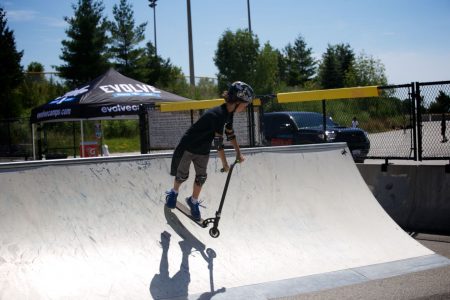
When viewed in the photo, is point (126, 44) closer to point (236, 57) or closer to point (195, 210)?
point (236, 57)

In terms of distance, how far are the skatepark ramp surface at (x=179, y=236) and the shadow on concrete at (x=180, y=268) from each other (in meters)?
0.01

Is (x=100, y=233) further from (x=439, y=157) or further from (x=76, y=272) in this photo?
(x=439, y=157)

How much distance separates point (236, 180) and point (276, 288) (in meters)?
1.88

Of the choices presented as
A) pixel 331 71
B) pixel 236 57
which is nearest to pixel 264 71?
pixel 236 57

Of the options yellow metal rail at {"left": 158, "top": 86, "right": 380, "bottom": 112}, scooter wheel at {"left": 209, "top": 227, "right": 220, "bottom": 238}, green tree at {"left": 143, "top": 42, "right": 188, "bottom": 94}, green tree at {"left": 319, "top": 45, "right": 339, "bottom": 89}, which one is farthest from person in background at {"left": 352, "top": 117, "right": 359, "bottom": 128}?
green tree at {"left": 319, "top": 45, "right": 339, "bottom": 89}

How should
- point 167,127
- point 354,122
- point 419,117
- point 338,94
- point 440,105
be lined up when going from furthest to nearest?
point 167,127 → point 354,122 → point 338,94 → point 440,105 → point 419,117

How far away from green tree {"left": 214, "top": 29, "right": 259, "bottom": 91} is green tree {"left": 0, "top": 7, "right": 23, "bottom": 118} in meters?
17.9

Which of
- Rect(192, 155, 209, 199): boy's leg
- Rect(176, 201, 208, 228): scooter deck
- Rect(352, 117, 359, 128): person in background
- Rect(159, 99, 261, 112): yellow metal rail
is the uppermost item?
Rect(159, 99, 261, 112): yellow metal rail

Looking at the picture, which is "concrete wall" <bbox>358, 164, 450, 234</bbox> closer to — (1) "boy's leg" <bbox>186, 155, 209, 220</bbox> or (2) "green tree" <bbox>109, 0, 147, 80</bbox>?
(1) "boy's leg" <bbox>186, 155, 209, 220</bbox>

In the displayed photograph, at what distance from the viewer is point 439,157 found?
27.6 ft

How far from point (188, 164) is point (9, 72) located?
121 feet

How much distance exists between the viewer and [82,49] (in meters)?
42.4

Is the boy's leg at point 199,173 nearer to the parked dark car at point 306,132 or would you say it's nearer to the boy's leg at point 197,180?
the boy's leg at point 197,180

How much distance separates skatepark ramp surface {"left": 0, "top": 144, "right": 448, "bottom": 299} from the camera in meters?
4.76
